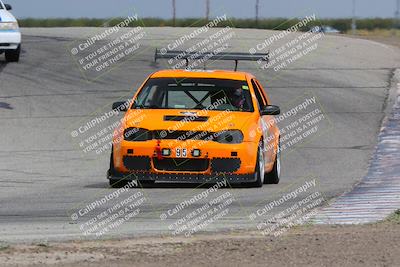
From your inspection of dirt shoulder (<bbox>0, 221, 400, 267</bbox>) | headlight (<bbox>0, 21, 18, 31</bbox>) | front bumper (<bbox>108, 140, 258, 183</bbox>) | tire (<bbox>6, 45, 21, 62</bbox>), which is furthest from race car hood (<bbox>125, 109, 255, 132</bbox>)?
tire (<bbox>6, 45, 21, 62</bbox>)

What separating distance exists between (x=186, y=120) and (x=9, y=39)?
50.1ft

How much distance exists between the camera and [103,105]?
2489 cm

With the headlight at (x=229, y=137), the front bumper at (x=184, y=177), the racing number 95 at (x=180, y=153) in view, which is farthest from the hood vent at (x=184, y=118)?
the front bumper at (x=184, y=177)

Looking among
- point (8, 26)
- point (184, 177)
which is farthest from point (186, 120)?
point (8, 26)

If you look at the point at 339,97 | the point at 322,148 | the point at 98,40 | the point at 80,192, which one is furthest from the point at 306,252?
the point at 98,40

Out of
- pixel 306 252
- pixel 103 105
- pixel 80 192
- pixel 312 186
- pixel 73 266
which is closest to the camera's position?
pixel 73 266

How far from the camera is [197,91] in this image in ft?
49.3

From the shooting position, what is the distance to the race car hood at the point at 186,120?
45.0ft

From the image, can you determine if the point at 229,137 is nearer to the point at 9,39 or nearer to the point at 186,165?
the point at 186,165

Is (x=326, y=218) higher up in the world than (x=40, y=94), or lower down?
higher up

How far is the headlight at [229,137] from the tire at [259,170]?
0.31 meters

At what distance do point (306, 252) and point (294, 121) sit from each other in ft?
48.6

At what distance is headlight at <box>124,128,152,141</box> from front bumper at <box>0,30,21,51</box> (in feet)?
49.1

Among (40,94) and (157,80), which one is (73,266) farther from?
(40,94)
